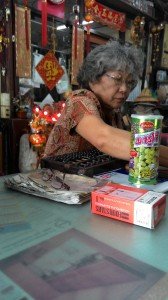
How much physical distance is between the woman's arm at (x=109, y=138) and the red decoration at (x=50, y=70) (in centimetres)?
213

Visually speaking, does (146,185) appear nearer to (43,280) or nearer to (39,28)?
(43,280)

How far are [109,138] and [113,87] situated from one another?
1.59 feet

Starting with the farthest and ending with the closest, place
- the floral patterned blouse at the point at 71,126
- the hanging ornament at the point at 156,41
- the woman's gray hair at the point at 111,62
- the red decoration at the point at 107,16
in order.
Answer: the hanging ornament at the point at 156,41 → the red decoration at the point at 107,16 → the woman's gray hair at the point at 111,62 → the floral patterned blouse at the point at 71,126

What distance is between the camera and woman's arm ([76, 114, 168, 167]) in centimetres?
87

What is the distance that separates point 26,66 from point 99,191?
96.3 inches

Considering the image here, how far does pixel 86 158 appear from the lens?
0.88 metres

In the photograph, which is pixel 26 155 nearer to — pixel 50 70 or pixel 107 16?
pixel 50 70

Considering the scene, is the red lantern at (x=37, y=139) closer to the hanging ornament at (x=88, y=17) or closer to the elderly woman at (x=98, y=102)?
the elderly woman at (x=98, y=102)

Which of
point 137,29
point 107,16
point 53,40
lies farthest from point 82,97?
point 137,29

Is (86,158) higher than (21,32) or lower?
lower

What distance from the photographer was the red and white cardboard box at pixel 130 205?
50 cm

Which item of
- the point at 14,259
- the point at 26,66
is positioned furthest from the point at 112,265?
the point at 26,66

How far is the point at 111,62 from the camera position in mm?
1246

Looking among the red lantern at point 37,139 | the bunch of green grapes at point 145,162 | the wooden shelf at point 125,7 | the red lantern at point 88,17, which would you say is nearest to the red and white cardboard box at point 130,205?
the bunch of green grapes at point 145,162
